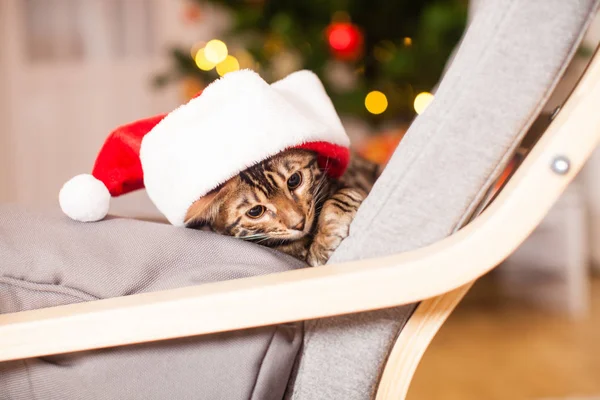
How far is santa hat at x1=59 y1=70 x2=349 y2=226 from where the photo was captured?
0.82 metres

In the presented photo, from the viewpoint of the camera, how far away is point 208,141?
82cm

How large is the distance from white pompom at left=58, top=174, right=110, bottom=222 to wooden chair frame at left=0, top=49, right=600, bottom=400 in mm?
209

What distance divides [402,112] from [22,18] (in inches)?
93.1

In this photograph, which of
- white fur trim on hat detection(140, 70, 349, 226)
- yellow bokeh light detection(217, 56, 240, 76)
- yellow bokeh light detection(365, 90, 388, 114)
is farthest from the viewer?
yellow bokeh light detection(217, 56, 240, 76)

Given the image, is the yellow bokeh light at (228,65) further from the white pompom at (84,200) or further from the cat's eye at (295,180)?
the white pompom at (84,200)

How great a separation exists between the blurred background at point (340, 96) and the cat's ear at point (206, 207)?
1.16 ft

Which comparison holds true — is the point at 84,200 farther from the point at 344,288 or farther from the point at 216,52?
the point at 216,52

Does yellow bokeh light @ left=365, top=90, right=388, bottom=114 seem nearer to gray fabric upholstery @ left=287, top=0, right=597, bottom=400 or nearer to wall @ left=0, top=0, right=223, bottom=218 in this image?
wall @ left=0, top=0, right=223, bottom=218

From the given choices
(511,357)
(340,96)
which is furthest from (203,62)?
(511,357)

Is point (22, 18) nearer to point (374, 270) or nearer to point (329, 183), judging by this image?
point (329, 183)

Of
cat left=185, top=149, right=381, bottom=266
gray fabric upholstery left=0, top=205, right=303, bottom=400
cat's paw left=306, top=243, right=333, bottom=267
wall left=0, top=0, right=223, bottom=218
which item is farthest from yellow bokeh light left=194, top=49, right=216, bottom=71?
gray fabric upholstery left=0, top=205, right=303, bottom=400

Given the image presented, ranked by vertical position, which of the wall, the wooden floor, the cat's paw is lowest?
the wooden floor

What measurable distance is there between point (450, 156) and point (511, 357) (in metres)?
1.45

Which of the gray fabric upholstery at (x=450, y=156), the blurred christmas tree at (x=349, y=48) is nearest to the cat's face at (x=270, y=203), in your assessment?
the gray fabric upholstery at (x=450, y=156)
